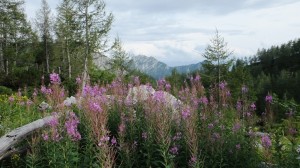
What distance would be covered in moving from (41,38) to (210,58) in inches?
1013

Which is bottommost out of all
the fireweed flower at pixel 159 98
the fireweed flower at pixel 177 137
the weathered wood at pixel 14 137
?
the weathered wood at pixel 14 137

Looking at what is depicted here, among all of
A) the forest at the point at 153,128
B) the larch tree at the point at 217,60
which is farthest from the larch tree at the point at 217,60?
the forest at the point at 153,128

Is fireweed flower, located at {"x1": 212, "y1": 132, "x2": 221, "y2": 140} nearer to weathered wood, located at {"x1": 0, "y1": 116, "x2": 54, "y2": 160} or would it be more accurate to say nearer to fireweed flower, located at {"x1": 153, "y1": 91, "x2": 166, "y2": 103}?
fireweed flower, located at {"x1": 153, "y1": 91, "x2": 166, "y2": 103}

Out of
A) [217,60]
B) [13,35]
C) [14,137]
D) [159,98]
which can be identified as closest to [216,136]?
[159,98]

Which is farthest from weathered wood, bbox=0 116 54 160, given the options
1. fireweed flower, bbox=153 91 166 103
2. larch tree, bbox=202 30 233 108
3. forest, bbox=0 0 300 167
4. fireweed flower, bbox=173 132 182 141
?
larch tree, bbox=202 30 233 108

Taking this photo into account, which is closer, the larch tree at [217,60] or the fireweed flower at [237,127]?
the fireweed flower at [237,127]

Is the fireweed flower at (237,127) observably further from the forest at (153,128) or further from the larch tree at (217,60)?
the larch tree at (217,60)

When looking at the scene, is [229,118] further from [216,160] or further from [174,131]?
[216,160]

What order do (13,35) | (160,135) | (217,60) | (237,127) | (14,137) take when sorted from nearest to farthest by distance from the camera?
(160,135)
(237,127)
(14,137)
(217,60)
(13,35)

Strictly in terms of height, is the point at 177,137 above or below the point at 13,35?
below

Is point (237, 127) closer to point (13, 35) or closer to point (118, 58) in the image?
point (118, 58)

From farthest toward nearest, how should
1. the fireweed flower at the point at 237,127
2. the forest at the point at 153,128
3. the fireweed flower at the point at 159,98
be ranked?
the fireweed flower at the point at 237,127 → the fireweed flower at the point at 159,98 → the forest at the point at 153,128

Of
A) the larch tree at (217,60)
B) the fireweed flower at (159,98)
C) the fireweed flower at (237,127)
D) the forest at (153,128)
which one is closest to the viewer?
the forest at (153,128)

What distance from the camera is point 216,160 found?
580 cm
